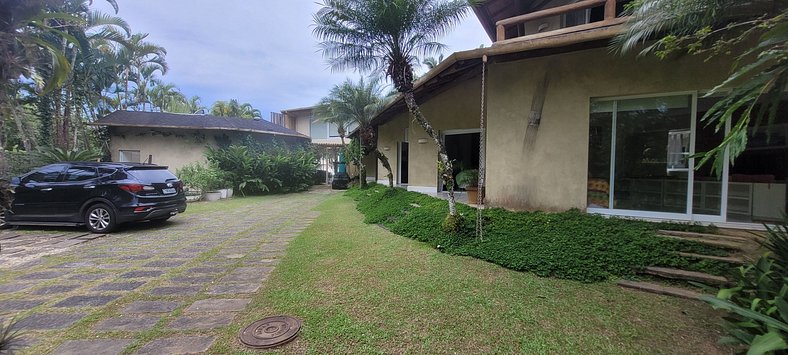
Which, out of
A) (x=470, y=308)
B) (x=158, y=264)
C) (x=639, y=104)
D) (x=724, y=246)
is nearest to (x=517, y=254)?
(x=470, y=308)

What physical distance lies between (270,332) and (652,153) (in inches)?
258

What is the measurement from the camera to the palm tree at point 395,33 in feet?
19.8

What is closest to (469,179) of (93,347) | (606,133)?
(606,133)

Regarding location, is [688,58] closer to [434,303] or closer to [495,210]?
[495,210]

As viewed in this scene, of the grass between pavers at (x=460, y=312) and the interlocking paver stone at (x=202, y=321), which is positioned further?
the interlocking paver stone at (x=202, y=321)

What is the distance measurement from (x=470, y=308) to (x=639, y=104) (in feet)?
16.3

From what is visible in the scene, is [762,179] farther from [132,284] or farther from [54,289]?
[54,289]

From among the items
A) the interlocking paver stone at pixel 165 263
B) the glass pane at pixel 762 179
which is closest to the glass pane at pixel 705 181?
the glass pane at pixel 762 179

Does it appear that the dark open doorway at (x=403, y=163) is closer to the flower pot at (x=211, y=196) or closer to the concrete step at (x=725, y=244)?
the flower pot at (x=211, y=196)

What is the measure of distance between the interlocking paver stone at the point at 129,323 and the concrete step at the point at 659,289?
524cm

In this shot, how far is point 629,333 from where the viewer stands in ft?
9.34

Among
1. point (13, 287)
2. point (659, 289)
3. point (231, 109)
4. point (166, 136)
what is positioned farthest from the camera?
point (231, 109)

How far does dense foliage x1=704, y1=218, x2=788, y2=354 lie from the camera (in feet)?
7.11

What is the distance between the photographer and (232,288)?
387cm
